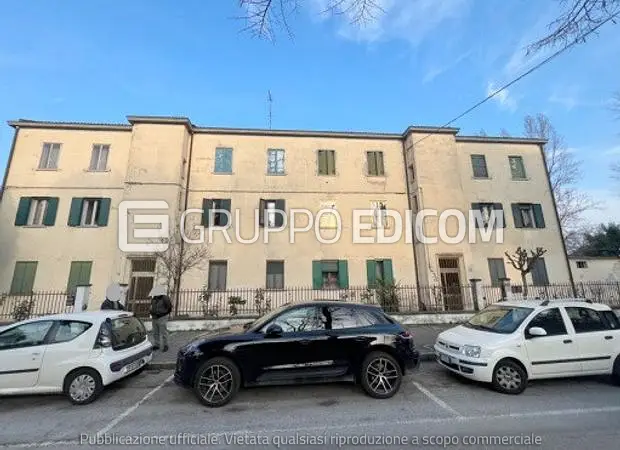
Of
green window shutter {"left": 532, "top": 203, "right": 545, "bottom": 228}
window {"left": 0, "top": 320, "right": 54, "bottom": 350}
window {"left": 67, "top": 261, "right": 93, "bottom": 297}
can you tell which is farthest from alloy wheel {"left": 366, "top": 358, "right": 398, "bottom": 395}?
green window shutter {"left": 532, "top": 203, "right": 545, "bottom": 228}

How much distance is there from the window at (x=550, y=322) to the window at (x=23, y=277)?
19091mm

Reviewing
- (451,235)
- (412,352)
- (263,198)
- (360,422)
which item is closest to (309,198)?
(263,198)

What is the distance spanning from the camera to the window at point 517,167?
18992mm

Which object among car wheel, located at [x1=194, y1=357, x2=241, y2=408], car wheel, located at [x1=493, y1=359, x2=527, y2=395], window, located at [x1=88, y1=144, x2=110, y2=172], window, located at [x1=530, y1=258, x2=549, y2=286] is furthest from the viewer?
window, located at [x1=530, y1=258, x2=549, y2=286]

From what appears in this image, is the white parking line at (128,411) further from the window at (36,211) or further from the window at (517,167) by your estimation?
the window at (517,167)

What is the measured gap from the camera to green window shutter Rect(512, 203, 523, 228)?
18000 mm

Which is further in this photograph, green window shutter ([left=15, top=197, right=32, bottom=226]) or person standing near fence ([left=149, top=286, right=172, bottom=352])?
green window shutter ([left=15, top=197, right=32, bottom=226])

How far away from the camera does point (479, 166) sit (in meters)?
18.9

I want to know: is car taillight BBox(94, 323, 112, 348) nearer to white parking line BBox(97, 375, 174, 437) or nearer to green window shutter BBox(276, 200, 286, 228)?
white parking line BBox(97, 375, 174, 437)

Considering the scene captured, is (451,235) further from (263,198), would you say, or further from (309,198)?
(263,198)

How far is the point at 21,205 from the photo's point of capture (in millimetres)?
15781

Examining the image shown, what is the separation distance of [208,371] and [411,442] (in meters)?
3.12

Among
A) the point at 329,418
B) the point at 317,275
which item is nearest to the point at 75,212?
the point at 317,275

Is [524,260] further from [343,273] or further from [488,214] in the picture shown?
[343,273]
